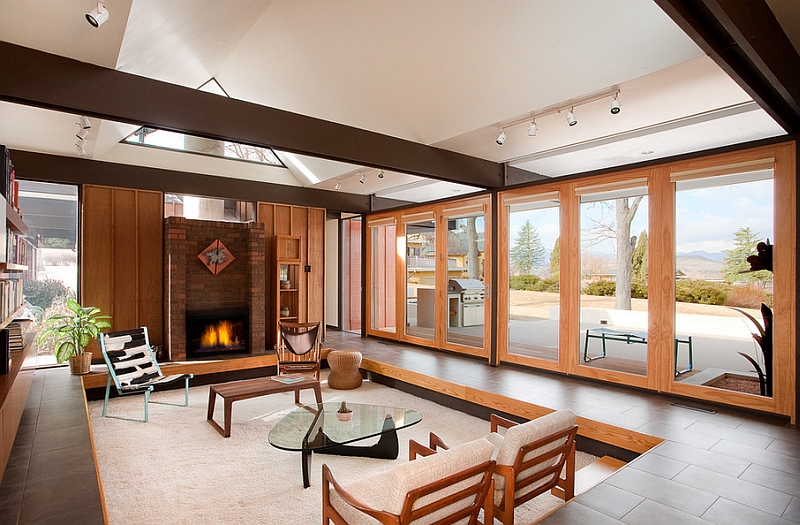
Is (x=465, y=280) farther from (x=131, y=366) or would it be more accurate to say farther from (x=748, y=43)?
(x=748, y=43)

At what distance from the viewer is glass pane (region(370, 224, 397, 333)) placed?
853 centimetres

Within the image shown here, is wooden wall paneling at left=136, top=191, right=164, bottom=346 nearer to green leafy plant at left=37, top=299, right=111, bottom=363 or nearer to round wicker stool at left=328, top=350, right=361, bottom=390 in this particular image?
green leafy plant at left=37, top=299, right=111, bottom=363

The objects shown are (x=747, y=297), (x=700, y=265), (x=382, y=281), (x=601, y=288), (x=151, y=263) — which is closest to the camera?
(x=747, y=297)

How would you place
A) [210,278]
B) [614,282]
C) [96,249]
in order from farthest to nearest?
1. [210,278]
2. [96,249]
3. [614,282]

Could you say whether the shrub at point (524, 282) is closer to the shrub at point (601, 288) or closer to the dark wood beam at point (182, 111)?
the shrub at point (601, 288)

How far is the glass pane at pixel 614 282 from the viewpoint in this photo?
4.78 meters

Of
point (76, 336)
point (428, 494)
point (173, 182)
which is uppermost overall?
point (173, 182)

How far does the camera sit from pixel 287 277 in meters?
7.79

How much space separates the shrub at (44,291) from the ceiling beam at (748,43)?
7.17 metres

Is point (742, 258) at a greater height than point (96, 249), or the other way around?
point (96, 249)

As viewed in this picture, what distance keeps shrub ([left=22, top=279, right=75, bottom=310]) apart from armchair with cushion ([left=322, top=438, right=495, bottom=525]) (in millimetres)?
5499

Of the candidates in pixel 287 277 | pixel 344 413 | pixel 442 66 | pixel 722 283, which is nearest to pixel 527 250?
pixel 722 283

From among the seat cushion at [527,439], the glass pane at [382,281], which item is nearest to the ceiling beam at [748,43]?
the seat cushion at [527,439]

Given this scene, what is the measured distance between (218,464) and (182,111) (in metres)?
2.92
